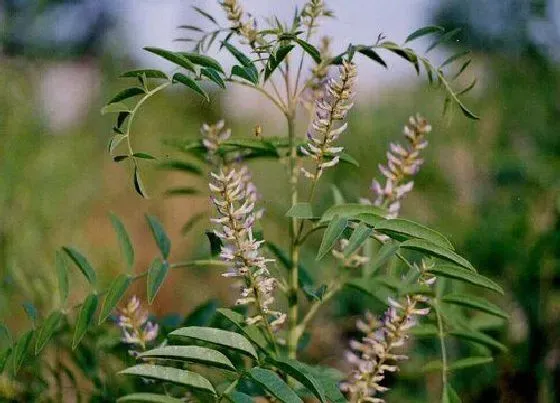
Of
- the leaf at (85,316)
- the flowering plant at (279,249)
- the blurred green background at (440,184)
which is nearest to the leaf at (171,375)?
the flowering plant at (279,249)

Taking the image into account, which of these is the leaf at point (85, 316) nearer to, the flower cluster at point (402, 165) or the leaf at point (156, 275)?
the leaf at point (156, 275)

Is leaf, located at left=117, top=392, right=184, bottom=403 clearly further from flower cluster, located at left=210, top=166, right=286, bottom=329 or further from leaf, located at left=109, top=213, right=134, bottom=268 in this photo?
leaf, located at left=109, top=213, right=134, bottom=268

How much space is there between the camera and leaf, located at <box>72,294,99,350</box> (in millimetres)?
646

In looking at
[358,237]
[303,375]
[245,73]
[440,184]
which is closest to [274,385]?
[303,375]

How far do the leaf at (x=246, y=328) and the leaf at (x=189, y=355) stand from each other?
0.14 ft

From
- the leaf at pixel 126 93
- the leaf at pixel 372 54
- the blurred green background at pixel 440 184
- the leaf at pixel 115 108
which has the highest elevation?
the leaf at pixel 372 54

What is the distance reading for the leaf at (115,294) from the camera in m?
0.64

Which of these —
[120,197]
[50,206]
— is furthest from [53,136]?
[120,197]

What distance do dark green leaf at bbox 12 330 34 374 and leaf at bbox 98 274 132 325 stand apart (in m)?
0.11

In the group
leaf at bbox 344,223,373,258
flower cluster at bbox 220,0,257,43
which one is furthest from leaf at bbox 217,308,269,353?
flower cluster at bbox 220,0,257,43

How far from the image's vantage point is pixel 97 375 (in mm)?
846

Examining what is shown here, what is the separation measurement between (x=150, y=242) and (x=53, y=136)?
2.16 feet

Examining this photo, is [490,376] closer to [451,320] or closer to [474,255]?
[474,255]

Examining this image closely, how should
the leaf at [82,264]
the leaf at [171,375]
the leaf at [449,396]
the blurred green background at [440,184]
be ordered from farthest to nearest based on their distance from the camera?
the blurred green background at [440,184] → the leaf at [82,264] → the leaf at [449,396] → the leaf at [171,375]
